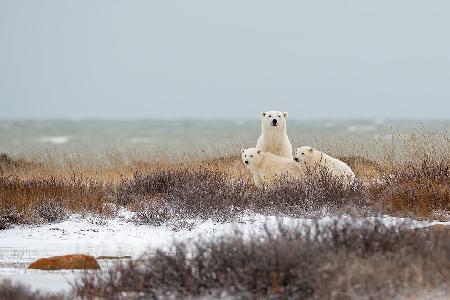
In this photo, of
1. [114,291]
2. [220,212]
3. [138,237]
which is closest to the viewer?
[114,291]

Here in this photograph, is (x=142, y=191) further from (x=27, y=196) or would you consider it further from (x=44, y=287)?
(x=44, y=287)

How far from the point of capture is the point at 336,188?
10.2m

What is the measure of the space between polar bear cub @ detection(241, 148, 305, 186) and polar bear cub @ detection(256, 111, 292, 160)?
961mm

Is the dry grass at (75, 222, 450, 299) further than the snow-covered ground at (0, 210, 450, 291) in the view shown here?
No

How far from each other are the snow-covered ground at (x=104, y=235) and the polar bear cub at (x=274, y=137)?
3570mm

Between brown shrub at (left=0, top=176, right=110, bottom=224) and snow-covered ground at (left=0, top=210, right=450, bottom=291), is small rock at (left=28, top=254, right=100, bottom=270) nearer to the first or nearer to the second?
snow-covered ground at (left=0, top=210, right=450, bottom=291)

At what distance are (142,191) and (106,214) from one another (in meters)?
1.29

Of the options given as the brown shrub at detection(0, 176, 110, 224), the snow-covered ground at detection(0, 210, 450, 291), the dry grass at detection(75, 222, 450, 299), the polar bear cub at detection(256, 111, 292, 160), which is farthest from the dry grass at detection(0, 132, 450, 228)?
the dry grass at detection(75, 222, 450, 299)

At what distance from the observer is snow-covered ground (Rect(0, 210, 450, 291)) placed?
26.0 feet

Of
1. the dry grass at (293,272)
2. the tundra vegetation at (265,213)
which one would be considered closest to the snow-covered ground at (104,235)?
the tundra vegetation at (265,213)

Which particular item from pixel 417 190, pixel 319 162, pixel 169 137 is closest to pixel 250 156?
pixel 319 162

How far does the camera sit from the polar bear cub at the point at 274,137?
13.0m

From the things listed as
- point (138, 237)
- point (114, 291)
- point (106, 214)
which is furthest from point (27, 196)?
point (114, 291)

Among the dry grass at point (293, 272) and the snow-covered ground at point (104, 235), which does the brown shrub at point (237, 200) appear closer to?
the snow-covered ground at point (104, 235)
